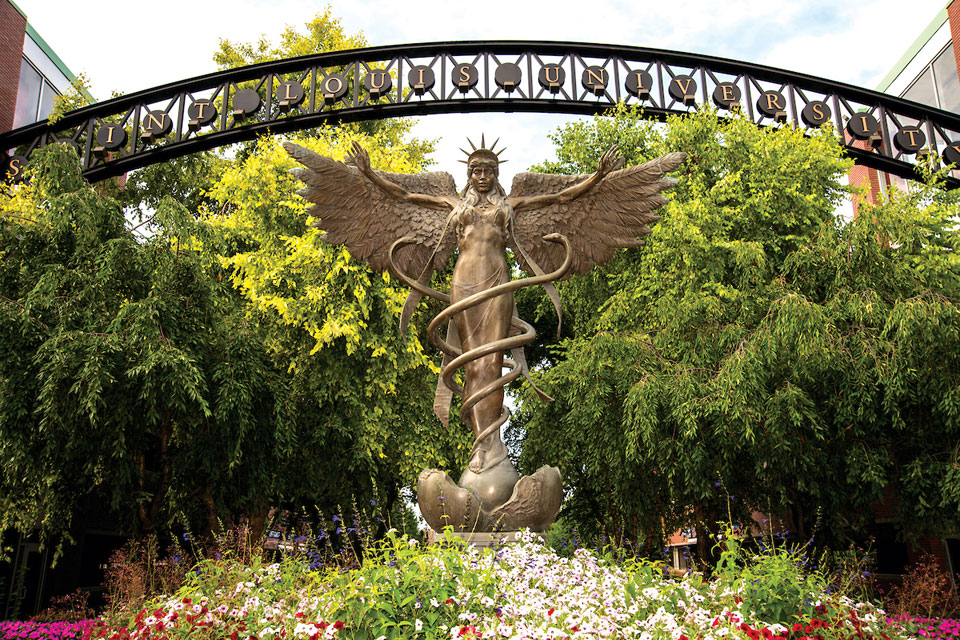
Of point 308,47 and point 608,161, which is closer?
point 608,161

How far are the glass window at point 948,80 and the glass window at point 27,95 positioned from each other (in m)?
24.9

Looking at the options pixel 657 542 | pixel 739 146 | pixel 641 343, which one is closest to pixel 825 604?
pixel 641 343

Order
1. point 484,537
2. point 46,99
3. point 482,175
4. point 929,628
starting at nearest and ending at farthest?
point 929,628, point 484,537, point 482,175, point 46,99

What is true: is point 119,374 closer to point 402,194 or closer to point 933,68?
point 402,194

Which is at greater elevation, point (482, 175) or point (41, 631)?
point (482, 175)

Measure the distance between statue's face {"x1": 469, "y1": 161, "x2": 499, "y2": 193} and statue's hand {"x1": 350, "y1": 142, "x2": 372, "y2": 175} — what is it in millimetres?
993

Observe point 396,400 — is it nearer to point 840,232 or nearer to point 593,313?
point 593,313

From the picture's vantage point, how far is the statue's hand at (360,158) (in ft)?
23.4

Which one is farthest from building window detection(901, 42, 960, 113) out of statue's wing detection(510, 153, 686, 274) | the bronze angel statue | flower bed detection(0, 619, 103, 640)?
flower bed detection(0, 619, 103, 640)

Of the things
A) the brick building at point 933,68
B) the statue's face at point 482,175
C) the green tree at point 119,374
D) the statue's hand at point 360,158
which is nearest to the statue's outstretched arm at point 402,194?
the statue's hand at point 360,158

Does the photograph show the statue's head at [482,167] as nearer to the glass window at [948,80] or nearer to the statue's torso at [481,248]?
the statue's torso at [481,248]

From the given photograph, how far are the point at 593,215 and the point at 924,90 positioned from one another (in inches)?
744

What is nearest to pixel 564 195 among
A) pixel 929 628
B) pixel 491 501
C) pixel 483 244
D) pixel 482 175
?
pixel 482 175

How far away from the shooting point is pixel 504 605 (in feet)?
13.4
